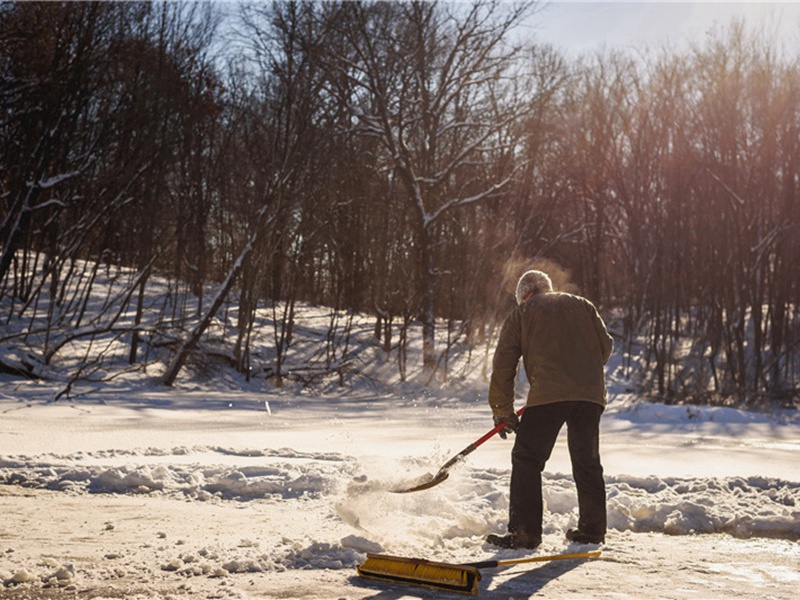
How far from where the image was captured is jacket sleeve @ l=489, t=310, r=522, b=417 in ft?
17.8

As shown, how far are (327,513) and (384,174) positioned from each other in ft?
61.6

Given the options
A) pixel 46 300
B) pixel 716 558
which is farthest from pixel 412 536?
pixel 46 300

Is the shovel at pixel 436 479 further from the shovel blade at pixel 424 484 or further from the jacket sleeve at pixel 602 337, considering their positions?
the jacket sleeve at pixel 602 337

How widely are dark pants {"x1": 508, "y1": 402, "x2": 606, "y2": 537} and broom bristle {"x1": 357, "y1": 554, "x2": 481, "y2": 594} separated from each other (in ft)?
3.79

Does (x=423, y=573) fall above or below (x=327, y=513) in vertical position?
above

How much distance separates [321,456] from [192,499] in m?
2.25

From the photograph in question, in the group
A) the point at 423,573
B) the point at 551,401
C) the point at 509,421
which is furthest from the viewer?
the point at 509,421

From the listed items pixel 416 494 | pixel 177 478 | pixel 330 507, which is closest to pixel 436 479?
pixel 416 494

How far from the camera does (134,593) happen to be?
12.7ft

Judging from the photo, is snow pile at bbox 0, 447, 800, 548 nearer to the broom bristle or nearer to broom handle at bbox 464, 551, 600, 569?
the broom bristle

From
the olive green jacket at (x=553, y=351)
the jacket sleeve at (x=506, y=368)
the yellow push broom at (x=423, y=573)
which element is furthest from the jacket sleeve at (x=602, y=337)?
the yellow push broom at (x=423, y=573)

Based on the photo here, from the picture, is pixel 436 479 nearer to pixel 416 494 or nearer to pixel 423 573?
pixel 416 494

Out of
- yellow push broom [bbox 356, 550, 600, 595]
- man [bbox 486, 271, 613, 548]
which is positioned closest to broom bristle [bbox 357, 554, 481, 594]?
yellow push broom [bbox 356, 550, 600, 595]

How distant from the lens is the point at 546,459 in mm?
5305
